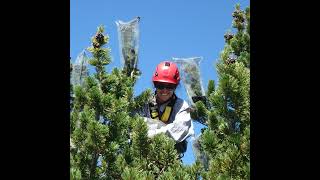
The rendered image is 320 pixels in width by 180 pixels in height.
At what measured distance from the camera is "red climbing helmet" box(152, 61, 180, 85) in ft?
18.7

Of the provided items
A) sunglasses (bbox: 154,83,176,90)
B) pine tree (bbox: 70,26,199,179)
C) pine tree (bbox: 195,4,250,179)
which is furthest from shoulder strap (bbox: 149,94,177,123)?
pine tree (bbox: 70,26,199,179)

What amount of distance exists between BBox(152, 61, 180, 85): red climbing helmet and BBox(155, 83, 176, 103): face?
5 cm

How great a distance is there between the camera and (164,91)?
5.66 m

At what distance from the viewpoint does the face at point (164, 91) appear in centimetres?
567

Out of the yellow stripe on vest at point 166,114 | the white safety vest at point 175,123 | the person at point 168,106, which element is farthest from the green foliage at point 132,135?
the yellow stripe on vest at point 166,114

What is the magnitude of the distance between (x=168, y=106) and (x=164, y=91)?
0.18m

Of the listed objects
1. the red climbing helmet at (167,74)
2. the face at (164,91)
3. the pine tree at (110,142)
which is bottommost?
the pine tree at (110,142)

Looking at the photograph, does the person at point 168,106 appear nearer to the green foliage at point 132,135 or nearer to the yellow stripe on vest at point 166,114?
the yellow stripe on vest at point 166,114

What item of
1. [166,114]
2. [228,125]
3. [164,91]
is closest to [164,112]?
[166,114]

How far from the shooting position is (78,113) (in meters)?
4.59

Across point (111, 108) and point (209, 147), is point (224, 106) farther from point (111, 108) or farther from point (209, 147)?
point (111, 108)

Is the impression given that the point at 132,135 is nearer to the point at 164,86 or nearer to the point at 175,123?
the point at 175,123
